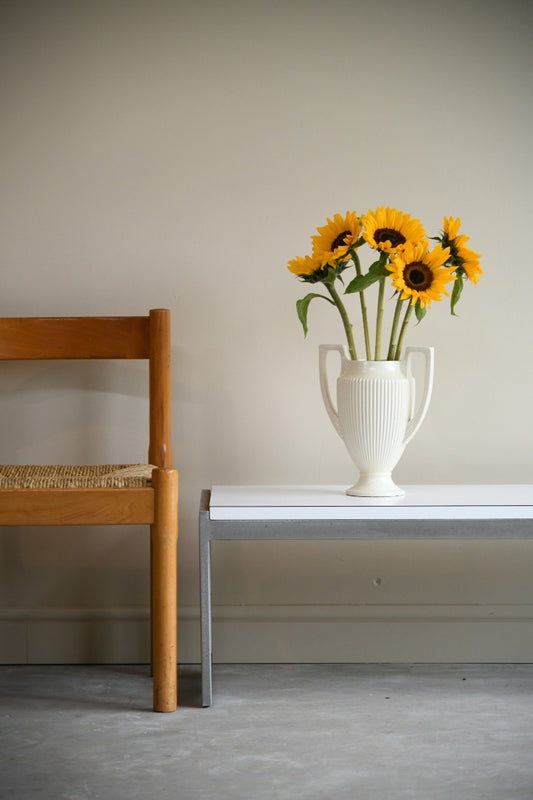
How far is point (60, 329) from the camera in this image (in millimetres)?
1803

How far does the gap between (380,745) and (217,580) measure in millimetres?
592

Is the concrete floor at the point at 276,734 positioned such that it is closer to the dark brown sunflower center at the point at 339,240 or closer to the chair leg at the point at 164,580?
the chair leg at the point at 164,580

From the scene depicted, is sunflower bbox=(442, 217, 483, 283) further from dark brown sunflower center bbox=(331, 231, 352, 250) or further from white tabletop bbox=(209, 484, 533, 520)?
white tabletop bbox=(209, 484, 533, 520)

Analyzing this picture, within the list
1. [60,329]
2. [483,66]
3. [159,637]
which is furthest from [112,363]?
[483,66]

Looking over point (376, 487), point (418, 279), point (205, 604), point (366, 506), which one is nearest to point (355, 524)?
point (366, 506)

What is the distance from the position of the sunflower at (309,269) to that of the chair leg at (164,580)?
45 cm

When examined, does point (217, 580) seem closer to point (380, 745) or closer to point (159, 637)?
point (159, 637)

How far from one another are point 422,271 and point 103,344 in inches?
25.4

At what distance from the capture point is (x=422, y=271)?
1.58 metres

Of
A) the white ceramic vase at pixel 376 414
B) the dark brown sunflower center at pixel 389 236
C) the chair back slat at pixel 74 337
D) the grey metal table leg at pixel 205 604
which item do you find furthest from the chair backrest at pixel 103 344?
the dark brown sunflower center at pixel 389 236

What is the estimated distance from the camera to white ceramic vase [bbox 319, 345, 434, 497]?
5.40 ft

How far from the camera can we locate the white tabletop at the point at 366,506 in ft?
5.10

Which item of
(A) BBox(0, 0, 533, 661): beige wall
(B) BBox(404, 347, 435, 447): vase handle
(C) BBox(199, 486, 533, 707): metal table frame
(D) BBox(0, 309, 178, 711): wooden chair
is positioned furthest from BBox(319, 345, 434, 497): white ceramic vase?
(D) BBox(0, 309, 178, 711): wooden chair

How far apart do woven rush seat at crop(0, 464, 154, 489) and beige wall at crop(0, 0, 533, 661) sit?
0.68ft
